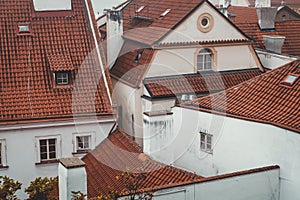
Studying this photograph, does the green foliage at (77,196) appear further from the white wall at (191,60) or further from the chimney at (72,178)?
the white wall at (191,60)

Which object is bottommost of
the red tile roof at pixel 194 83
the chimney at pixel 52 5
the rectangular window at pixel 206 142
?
the rectangular window at pixel 206 142

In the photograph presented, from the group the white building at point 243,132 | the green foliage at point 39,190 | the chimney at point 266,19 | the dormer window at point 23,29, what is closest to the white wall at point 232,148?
the white building at point 243,132

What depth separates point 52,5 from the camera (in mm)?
23453

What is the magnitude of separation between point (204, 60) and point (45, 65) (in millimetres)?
7721

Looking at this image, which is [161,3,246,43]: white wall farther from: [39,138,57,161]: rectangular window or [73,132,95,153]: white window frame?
[39,138,57,161]: rectangular window

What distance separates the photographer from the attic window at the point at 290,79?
1777 centimetres

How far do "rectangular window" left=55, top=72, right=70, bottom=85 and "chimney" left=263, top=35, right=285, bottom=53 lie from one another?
476 inches

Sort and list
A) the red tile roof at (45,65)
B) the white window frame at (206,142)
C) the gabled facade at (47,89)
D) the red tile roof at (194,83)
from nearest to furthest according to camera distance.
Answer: the white window frame at (206,142), the gabled facade at (47,89), the red tile roof at (45,65), the red tile roof at (194,83)

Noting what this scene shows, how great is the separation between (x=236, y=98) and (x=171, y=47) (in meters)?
6.43

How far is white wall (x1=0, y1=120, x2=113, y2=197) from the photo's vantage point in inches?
792

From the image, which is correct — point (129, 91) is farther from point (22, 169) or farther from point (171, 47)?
point (22, 169)

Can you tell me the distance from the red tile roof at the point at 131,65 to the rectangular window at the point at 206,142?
599cm

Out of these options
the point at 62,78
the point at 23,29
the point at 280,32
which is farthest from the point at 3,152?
the point at 280,32

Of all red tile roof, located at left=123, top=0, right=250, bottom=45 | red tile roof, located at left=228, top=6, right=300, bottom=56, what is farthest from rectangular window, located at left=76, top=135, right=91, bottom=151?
red tile roof, located at left=228, top=6, right=300, bottom=56
